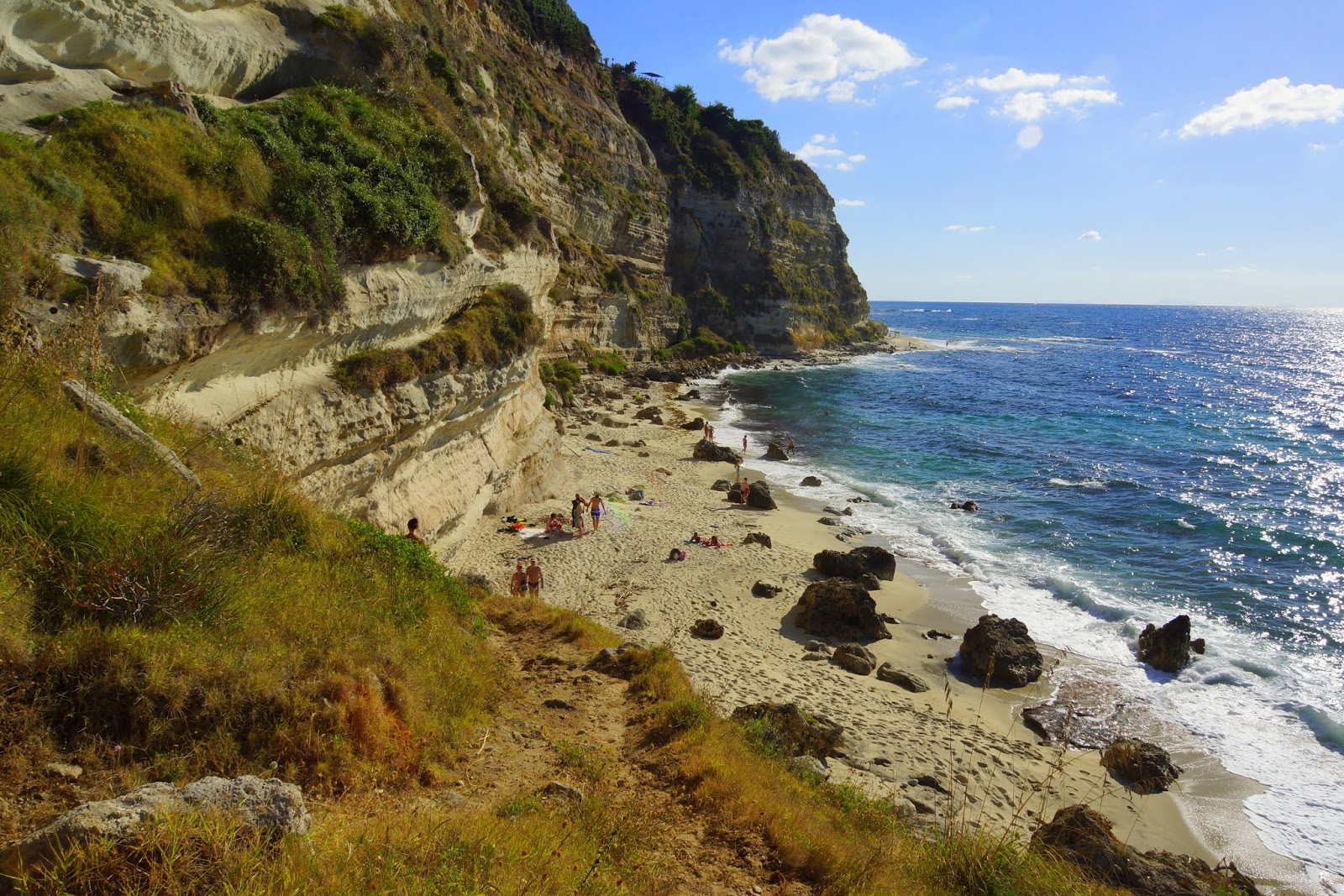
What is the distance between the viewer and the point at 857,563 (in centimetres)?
1980

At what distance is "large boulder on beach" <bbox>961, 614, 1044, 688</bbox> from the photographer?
47.9 ft

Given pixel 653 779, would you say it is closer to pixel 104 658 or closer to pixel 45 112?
pixel 104 658

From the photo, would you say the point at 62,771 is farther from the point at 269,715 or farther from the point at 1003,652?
the point at 1003,652

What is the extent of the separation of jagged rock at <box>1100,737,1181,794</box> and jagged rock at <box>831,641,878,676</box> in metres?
4.48

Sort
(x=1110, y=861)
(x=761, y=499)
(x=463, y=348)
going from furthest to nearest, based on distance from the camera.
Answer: (x=761, y=499), (x=463, y=348), (x=1110, y=861)

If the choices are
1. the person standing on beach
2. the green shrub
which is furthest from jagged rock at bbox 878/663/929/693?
the green shrub

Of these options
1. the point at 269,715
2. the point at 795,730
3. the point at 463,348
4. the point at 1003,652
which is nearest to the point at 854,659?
the point at 1003,652

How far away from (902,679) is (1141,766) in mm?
4240

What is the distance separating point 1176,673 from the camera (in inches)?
594

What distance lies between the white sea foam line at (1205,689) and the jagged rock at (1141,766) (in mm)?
1147

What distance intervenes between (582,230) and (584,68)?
22148 millimetres

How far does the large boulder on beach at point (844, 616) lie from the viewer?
643 inches

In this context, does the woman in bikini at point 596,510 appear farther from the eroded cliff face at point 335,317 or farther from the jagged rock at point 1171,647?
the jagged rock at point 1171,647

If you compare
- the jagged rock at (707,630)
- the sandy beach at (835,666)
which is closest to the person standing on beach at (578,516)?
the sandy beach at (835,666)
